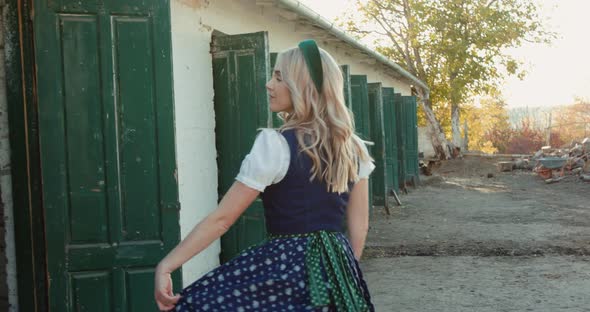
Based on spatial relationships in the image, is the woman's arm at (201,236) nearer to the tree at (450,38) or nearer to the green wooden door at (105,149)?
the green wooden door at (105,149)

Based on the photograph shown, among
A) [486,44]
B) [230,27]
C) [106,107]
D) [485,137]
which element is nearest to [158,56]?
[106,107]

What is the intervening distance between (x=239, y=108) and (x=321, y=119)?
370 centimetres

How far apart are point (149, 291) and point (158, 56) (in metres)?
1.32

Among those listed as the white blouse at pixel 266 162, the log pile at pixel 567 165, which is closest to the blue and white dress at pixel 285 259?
the white blouse at pixel 266 162

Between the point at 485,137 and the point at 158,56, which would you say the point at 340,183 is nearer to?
the point at 158,56

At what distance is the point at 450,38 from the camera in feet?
75.7

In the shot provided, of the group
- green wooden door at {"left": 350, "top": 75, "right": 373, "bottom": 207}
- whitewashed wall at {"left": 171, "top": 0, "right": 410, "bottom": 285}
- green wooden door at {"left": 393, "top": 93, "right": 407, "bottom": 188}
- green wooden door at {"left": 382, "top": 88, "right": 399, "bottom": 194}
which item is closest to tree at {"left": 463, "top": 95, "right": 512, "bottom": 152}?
green wooden door at {"left": 393, "top": 93, "right": 407, "bottom": 188}

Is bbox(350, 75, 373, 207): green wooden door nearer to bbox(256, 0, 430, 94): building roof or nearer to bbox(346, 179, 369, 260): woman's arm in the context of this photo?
bbox(256, 0, 430, 94): building roof

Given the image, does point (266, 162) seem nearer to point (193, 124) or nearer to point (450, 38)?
point (193, 124)

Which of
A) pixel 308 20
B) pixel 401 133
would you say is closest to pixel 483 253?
pixel 308 20

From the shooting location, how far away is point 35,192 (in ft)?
13.7

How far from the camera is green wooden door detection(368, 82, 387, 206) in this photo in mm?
10836

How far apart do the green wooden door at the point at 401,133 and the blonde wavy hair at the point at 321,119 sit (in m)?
12.1

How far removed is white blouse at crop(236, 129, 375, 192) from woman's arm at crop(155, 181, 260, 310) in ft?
0.09
